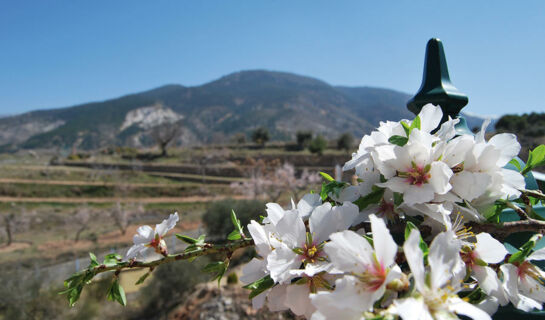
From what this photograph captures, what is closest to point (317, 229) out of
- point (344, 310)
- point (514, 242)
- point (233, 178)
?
point (344, 310)

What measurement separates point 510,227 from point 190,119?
13942 centimetres

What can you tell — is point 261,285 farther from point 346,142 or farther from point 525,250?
point 346,142

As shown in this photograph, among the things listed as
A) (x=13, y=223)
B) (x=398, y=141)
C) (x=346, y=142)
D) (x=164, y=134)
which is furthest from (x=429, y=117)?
(x=164, y=134)

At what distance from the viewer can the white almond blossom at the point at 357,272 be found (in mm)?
428

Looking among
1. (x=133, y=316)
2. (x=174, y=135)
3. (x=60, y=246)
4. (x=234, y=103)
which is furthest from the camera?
(x=234, y=103)

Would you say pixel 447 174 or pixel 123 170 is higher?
pixel 447 174

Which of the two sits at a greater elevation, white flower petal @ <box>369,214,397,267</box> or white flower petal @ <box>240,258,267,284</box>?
white flower petal @ <box>369,214,397,267</box>

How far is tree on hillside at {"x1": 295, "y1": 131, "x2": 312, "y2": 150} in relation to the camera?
48.5m

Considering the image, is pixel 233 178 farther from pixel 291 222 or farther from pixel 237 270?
pixel 291 222

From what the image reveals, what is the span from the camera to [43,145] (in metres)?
103

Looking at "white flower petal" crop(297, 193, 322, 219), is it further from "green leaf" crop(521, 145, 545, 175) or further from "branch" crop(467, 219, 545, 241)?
"green leaf" crop(521, 145, 545, 175)

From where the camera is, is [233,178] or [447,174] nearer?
[447,174]

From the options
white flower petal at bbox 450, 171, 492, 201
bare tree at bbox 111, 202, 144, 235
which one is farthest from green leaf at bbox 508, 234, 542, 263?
bare tree at bbox 111, 202, 144, 235

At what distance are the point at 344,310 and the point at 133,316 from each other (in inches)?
560
